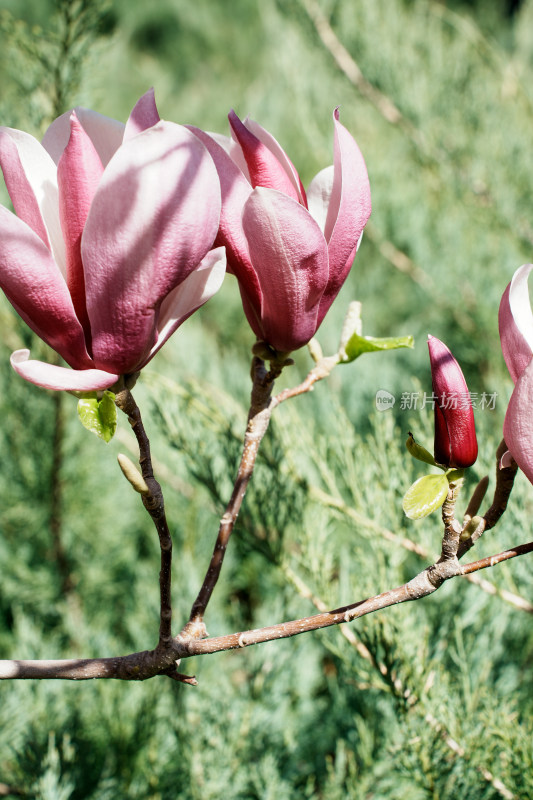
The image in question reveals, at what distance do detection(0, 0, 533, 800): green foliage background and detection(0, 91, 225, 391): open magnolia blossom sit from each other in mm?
236

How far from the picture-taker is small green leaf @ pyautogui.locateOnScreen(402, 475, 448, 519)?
0.84ft

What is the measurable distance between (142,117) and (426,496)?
0.18 m

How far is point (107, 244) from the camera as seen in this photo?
216mm

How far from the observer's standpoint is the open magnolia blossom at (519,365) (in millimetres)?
240

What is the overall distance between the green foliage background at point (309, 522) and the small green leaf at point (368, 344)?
0.17 m

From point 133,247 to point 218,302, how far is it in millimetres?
1328

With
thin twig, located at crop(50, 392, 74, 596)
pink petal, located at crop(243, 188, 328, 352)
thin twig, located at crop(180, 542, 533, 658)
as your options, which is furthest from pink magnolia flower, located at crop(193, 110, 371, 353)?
thin twig, located at crop(50, 392, 74, 596)

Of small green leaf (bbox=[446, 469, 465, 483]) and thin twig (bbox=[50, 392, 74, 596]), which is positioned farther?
thin twig (bbox=[50, 392, 74, 596])

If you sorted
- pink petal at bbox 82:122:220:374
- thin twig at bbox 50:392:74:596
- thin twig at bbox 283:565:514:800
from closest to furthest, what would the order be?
pink petal at bbox 82:122:220:374 < thin twig at bbox 283:565:514:800 < thin twig at bbox 50:392:74:596

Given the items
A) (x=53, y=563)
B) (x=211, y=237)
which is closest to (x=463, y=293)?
(x=53, y=563)

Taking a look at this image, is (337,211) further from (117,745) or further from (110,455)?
(110,455)

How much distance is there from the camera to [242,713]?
62 centimetres

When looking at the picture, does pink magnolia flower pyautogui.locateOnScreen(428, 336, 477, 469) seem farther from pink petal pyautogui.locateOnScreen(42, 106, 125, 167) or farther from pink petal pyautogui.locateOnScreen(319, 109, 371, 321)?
pink petal pyautogui.locateOnScreen(42, 106, 125, 167)

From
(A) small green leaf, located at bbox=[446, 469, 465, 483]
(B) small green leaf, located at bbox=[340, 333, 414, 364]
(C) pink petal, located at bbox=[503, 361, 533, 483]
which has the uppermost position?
(B) small green leaf, located at bbox=[340, 333, 414, 364]
